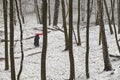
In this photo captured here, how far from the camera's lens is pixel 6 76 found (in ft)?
57.3

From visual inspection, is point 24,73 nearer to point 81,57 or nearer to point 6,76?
point 6,76

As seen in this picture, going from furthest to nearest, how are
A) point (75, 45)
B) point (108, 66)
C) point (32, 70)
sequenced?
1. point (75, 45)
2. point (32, 70)
3. point (108, 66)

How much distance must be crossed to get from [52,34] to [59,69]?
40.7 ft

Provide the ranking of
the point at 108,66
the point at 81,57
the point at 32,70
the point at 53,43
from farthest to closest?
the point at 53,43
the point at 81,57
the point at 32,70
the point at 108,66

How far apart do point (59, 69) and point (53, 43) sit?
367 inches

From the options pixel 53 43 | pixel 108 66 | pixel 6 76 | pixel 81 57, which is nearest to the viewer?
pixel 108 66

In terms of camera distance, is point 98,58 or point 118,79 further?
point 98,58

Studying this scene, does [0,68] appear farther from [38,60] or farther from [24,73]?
[38,60]

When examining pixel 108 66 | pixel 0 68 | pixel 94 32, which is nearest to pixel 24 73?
pixel 0 68

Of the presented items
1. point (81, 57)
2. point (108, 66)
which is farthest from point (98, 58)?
point (108, 66)

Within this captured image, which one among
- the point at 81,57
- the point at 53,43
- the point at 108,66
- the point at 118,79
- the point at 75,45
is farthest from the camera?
the point at 53,43

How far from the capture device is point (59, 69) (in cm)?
1931

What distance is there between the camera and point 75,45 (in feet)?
85.5

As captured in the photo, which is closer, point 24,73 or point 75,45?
point 24,73
